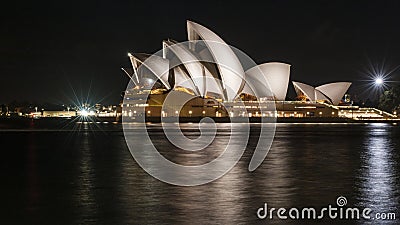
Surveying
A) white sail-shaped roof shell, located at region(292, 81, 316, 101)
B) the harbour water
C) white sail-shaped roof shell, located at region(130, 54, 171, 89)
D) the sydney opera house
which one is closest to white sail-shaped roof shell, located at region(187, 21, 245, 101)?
the sydney opera house

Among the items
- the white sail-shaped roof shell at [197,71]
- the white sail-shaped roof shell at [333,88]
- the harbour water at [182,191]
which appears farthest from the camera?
the white sail-shaped roof shell at [333,88]

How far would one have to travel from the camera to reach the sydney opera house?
213 feet

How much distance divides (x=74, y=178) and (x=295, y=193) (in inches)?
226

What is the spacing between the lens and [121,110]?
9150cm

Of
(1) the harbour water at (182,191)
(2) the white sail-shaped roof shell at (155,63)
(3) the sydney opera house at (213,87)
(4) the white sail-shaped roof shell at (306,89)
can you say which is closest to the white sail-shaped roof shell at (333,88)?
(3) the sydney opera house at (213,87)

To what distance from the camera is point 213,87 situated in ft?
243

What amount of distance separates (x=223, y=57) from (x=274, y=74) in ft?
48.9

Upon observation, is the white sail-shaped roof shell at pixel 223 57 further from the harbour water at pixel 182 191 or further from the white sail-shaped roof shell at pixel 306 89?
the harbour water at pixel 182 191

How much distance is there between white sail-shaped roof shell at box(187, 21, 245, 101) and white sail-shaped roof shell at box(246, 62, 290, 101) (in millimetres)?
3425

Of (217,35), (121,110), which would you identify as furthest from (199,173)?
(121,110)

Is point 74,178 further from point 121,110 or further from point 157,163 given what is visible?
point 121,110

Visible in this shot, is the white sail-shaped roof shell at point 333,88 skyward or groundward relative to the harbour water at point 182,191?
skyward

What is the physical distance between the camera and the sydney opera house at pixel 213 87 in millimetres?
64938

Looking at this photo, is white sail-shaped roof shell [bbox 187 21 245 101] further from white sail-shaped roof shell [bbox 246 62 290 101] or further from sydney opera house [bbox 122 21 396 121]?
white sail-shaped roof shell [bbox 246 62 290 101]
